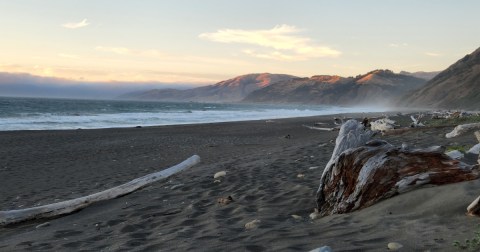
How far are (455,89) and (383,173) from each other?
290 feet

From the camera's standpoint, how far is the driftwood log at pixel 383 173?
439 cm

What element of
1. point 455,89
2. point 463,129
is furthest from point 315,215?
point 455,89

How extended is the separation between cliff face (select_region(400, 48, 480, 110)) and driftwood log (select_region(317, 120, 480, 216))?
6752 centimetres

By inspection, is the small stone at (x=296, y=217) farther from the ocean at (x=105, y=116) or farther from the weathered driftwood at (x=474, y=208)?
the ocean at (x=105, y=116)

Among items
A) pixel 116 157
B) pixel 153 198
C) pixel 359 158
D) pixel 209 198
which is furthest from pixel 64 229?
pixel 116 157

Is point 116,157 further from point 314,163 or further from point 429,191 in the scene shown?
point 429,191

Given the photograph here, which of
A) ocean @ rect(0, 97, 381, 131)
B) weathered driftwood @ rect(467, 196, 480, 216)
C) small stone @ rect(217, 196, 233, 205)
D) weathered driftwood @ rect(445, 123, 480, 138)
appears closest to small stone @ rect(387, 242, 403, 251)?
weathered driftwood @ rect(467, 196, 480, 216)

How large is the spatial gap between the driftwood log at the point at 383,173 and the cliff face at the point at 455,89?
6752 centimetres

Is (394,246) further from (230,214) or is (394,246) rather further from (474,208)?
(230,214)

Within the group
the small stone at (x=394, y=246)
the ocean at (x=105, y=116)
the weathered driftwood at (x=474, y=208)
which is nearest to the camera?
the small stone at (x=394, y=246)

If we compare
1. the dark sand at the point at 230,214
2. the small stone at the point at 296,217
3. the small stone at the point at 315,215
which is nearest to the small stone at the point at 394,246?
the dark sand at the point at 230,214

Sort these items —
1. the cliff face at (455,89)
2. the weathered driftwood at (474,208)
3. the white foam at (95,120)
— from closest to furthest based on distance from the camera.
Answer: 1. the weathered driftwood at (474,208)
2. the white foam at (95,120)
3. the cliff face at (455,89)

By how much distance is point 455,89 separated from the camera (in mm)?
82625

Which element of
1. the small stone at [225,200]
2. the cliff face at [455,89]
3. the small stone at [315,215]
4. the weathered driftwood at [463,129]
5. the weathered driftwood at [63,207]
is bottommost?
the weathered driftwood at [63,207]
